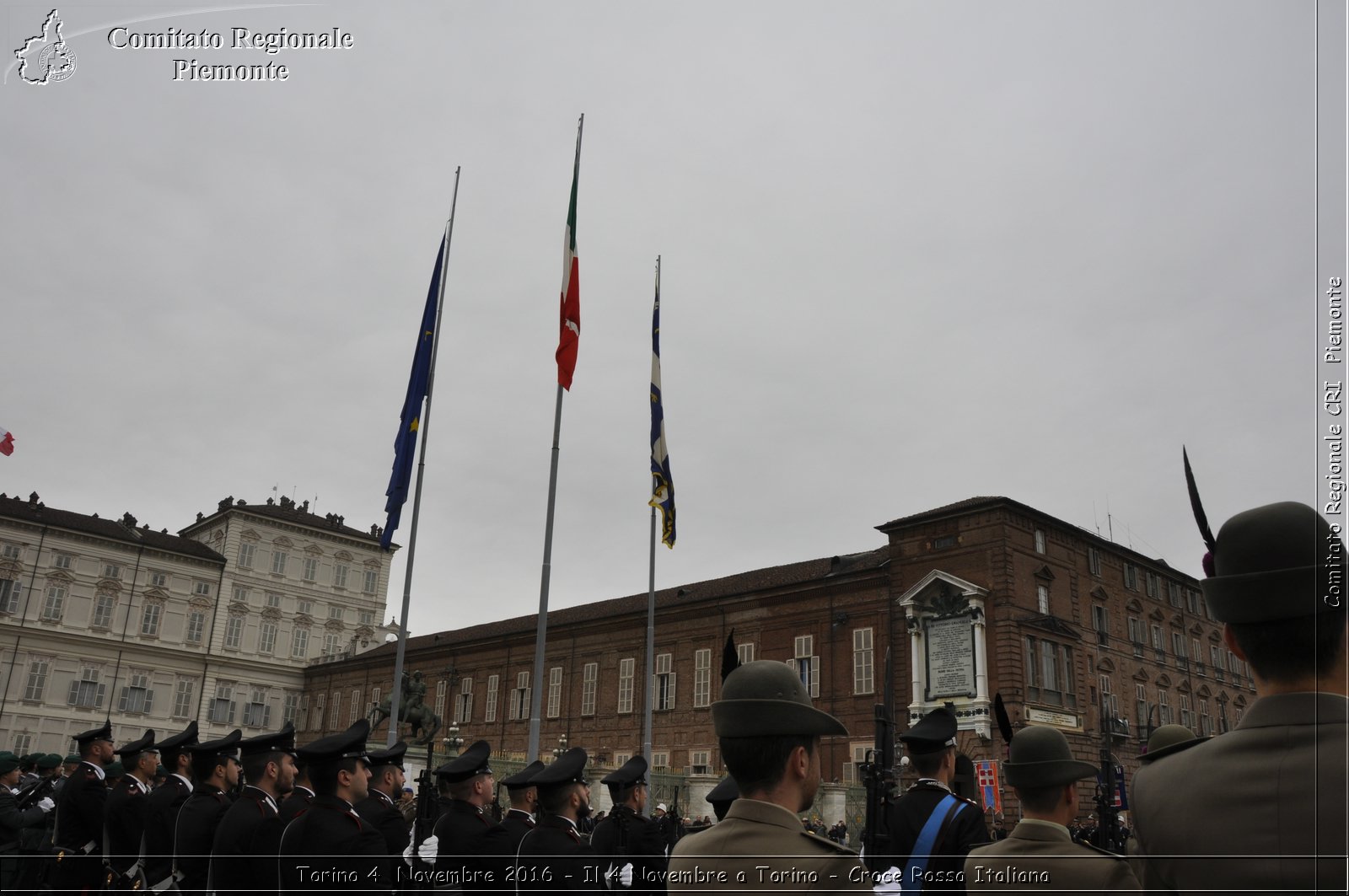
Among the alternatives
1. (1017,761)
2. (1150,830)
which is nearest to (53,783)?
(1017,761)

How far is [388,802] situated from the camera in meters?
9.02

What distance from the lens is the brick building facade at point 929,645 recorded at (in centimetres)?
3212

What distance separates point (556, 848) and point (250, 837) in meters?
1.92

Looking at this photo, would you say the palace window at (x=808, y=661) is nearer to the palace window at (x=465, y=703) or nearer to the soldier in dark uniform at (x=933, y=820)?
the palace window at (x=465, y=703)

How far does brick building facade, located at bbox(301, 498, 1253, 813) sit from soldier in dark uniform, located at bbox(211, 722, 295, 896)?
27.0m

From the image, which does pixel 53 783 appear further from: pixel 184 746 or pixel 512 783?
pixel 512 783

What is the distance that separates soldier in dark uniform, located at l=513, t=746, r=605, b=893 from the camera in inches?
224

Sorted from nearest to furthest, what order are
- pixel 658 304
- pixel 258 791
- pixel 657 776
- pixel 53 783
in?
1. pixel 258 791
2. pixel 53 783
3. pixel 658 304
4. pixel 657 776

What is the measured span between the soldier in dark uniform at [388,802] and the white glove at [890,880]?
4.40 metres

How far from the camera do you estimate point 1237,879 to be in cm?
169

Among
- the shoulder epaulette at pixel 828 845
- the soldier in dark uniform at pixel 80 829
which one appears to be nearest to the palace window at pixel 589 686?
the soldier in dark uniform at pixel 80 829

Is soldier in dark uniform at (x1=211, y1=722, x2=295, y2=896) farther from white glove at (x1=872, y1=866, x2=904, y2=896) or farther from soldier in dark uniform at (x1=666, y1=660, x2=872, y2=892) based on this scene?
soldier in dark uniform at (x1=666, y1=660, x2=872, y2=892)

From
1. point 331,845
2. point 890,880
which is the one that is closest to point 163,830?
point 331,845

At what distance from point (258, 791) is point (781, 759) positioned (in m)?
4.93
